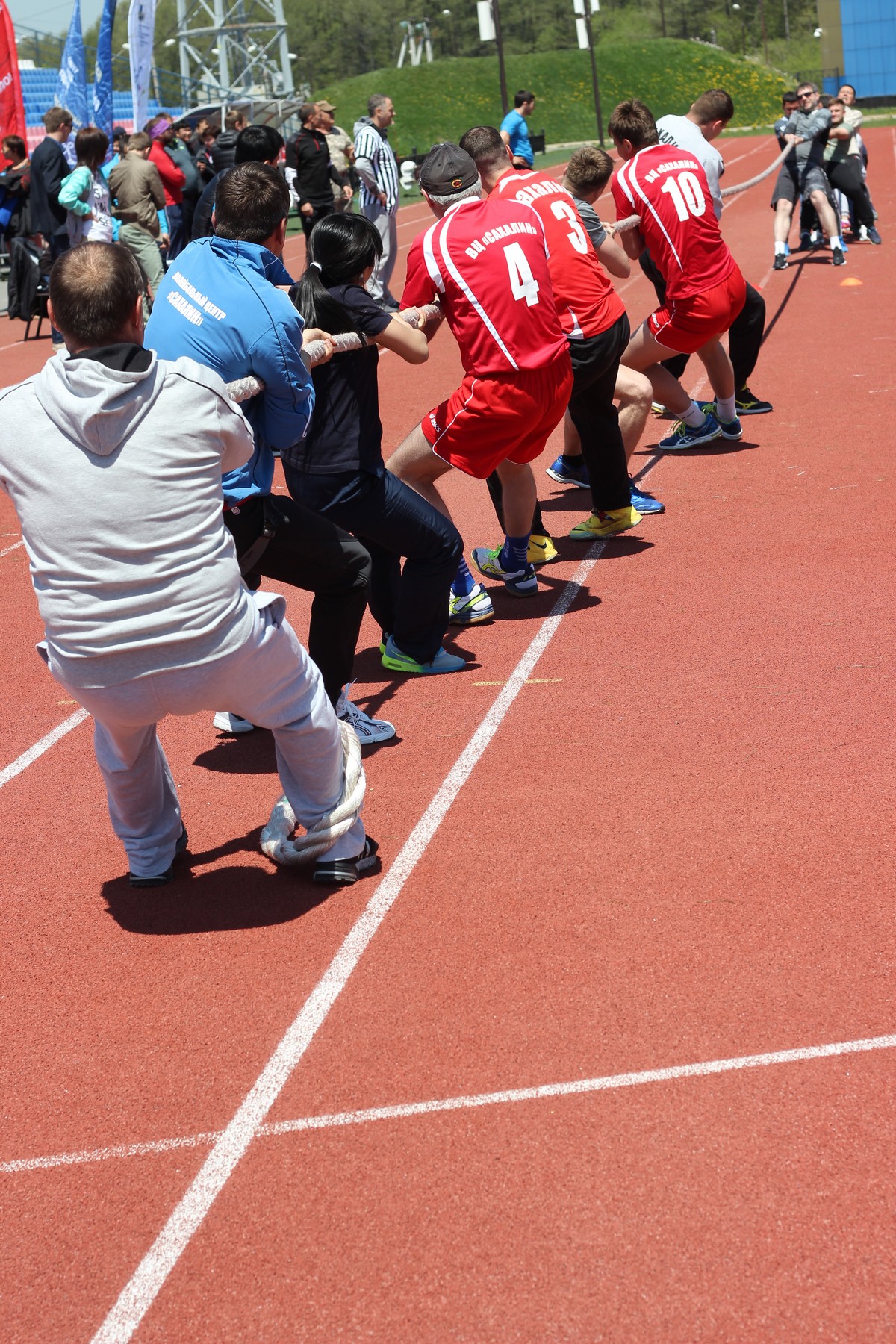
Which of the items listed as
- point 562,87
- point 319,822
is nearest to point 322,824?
point 319,822

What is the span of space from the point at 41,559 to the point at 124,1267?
5.92 feet

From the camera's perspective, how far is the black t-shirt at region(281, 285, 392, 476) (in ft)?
18.0

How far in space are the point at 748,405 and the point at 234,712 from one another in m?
7.61

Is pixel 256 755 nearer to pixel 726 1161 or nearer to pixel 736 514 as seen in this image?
pixel 726 1161

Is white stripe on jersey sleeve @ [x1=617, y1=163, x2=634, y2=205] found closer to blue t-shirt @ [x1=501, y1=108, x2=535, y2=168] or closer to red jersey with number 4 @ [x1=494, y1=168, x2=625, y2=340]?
red jersey with number 4 @ [x1=494, y1=168, x2=625, y2=340]

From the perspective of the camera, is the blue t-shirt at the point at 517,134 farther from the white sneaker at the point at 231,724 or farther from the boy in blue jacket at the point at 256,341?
the boy in blue jacket at the point at 256,341

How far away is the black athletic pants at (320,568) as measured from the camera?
4.79m

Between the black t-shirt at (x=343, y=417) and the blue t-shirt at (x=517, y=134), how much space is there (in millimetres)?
15915

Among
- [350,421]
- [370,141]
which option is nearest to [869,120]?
[370,141]

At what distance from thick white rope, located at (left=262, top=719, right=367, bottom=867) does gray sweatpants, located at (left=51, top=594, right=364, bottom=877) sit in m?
0.04

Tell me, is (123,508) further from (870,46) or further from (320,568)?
(870,46)

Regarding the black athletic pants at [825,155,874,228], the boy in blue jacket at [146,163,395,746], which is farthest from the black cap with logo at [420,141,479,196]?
the black athletic pants at [825,155,874,228]

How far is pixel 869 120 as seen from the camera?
5509 centimetres

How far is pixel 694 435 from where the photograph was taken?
9.89 metres
